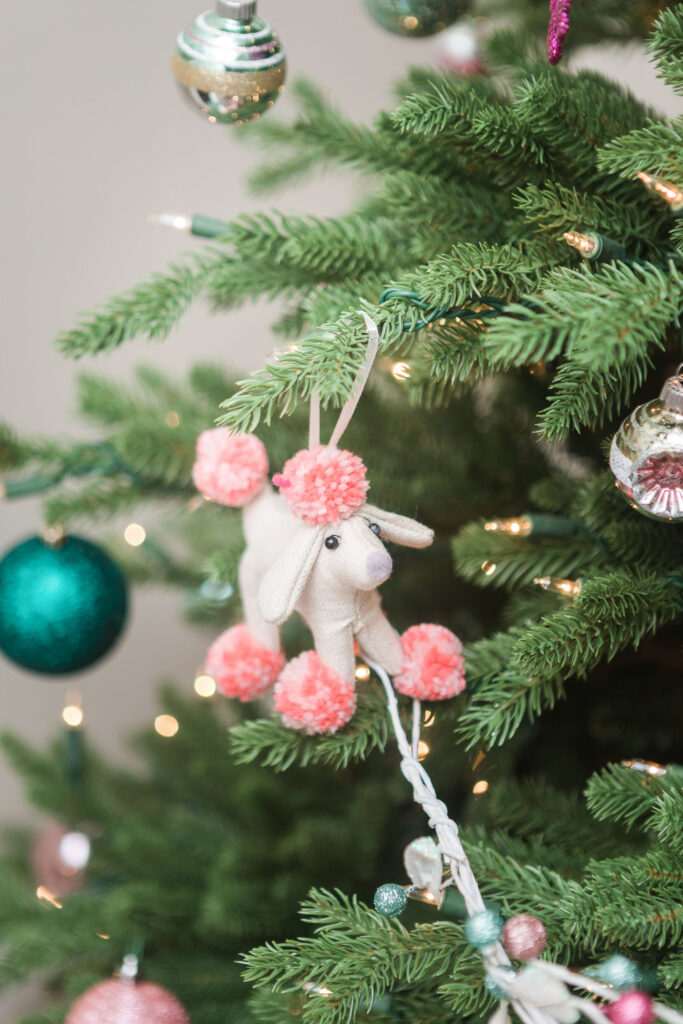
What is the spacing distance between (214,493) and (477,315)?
15cm

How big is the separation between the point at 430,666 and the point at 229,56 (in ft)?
1.08

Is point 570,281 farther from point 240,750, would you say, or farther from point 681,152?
point 240,750

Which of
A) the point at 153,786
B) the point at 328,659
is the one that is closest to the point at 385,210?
the point at 328,659

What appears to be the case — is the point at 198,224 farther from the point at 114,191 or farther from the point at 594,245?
the point at 114,191

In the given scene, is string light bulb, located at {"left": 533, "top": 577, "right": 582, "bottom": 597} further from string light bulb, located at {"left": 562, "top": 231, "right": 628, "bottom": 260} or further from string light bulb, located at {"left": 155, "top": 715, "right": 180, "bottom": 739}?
string light bulb, located at {"left": 155, "top": 715, "right": 180, "bottom": 739}

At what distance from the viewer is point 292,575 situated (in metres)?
0.40

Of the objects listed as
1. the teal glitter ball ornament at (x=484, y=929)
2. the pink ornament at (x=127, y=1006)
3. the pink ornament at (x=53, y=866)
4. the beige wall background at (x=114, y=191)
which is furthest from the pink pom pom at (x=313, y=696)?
the beige wall background at (x=114, y=191)

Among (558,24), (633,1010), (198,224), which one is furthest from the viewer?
(198,224)

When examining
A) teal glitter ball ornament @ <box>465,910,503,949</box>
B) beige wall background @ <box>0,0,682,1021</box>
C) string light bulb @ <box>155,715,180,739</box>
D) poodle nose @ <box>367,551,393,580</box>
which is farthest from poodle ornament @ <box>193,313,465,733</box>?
beige wall background @ <box>0,0,682,1021</box>

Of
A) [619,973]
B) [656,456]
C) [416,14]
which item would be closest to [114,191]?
[416,14]

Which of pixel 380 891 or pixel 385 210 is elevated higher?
pixel 385 210

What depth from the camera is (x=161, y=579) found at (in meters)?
0.75

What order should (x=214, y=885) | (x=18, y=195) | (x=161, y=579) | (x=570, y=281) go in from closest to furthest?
1. (x=570, y=281)
2. (x=214, y=885)
3. (x=161, y=579)
4. (x=18, y=195)

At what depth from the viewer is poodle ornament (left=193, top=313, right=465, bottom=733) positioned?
0.39m
